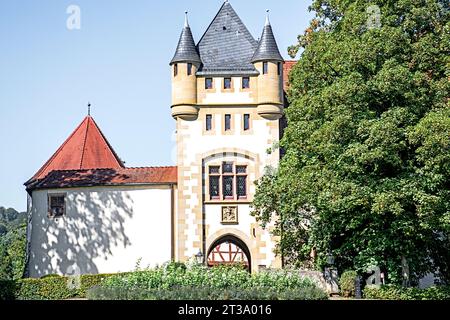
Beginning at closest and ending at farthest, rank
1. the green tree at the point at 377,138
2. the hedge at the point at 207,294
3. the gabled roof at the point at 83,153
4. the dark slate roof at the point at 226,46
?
the hedge at the point at 207,294 → the green tree at the point at 377,138 → the dark slate roof at the point at 226,46 → the gabled roof at the point at 83,153

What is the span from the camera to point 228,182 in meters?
34.1

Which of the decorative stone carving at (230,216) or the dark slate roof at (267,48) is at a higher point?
the dark slate roof at (267,48)

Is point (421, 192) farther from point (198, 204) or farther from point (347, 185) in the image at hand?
point (198, 204)

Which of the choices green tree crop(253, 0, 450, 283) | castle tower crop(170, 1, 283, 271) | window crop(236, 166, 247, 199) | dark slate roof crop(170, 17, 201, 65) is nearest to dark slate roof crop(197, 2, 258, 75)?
castle tower crop(170, 1, 283, 271)

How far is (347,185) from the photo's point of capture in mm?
23062

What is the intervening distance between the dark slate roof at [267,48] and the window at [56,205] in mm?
11214

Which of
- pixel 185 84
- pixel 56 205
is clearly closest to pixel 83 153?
pixel 56 205

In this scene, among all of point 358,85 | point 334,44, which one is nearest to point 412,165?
point 358,85

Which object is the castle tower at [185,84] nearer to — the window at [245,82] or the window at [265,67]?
the window at [245,82]

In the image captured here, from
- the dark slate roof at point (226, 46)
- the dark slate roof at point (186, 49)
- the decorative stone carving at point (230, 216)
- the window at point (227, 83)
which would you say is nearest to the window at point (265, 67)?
the dark slate roof at point (226, 46)

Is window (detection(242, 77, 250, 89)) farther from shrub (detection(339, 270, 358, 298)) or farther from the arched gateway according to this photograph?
shrub (detection(339, 270, 358, 298))

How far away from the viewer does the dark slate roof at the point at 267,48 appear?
1350 inches

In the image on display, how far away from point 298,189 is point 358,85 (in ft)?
13.8
